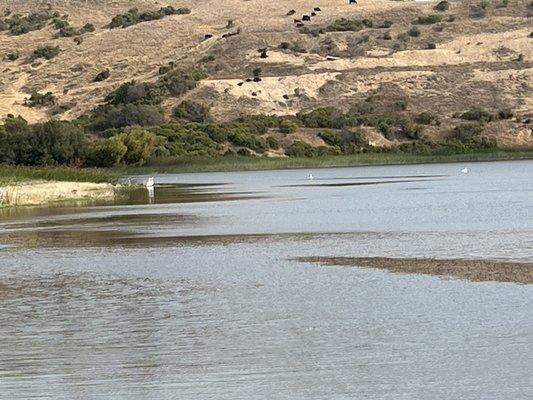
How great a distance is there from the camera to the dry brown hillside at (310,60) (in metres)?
93.4

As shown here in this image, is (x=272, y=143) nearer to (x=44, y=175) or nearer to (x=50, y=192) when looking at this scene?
(x=44, y=175)

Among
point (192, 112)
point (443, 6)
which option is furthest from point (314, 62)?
point (443, 6)

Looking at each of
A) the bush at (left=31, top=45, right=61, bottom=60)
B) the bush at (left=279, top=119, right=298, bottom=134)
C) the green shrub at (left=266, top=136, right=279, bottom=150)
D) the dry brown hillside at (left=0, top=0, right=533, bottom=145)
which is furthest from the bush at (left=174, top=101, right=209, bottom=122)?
the bush at (left=31, top=45, right=61, bottom=60)

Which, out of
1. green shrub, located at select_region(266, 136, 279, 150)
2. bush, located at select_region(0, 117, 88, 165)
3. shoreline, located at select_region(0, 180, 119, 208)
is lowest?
green shrub, located at select_region(266, 136, 279, 150)

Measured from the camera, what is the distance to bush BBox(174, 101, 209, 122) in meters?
91.9

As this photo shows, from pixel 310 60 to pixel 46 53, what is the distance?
23546mm

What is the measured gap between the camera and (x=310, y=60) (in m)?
101

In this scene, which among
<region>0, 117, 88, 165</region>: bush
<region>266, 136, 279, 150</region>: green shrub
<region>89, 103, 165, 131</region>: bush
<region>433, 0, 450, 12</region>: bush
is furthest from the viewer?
<region>433, 0, 450, 12</region>: bush

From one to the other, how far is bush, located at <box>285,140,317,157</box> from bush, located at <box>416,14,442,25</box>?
29.1m

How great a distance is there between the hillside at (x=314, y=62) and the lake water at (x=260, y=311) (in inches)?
2191

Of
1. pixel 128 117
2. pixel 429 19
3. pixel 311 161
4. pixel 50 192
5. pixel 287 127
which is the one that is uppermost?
pixel 50 192

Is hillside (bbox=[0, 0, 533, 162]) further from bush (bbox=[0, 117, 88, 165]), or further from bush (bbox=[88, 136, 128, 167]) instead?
bush (bbox=[0, 117, 88, 165])

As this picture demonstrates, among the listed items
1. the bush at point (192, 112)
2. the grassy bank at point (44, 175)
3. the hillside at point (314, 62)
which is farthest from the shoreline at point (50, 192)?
the bush at point (192, 112)

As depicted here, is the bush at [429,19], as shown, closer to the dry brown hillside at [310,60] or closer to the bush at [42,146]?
the dry brown hillside at [310,60]
